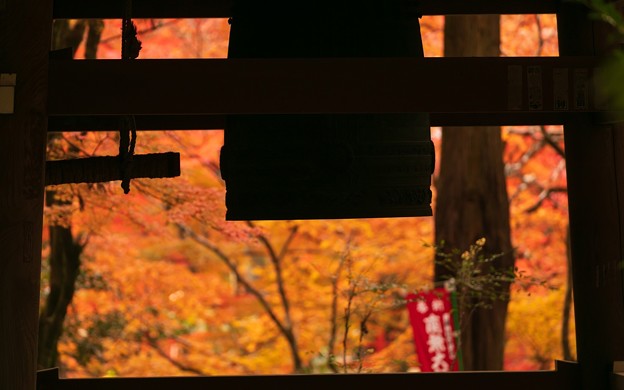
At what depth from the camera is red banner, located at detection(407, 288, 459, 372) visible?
632 cm

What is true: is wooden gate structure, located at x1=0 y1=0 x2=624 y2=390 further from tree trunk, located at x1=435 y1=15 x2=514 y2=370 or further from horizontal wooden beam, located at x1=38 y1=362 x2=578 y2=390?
tree trunk, located at x1=435 y1=15 x2=514 y2=370

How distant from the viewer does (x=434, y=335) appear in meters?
6.43

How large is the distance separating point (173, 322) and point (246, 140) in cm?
729

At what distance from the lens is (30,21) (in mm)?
2900

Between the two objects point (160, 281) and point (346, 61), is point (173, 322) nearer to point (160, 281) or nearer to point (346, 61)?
point (160, 281)

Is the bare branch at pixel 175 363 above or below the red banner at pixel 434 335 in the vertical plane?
below

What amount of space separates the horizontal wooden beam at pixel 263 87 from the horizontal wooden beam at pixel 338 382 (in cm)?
150

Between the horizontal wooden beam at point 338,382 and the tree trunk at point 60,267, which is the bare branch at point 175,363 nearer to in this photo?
the tree trunk at point 60,267

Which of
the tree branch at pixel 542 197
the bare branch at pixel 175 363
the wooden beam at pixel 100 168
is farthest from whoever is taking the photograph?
the tree branch at pixel 542 197

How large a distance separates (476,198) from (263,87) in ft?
14.3

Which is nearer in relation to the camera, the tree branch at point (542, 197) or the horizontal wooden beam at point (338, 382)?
the horizontal wooden beam at point (338, 382)

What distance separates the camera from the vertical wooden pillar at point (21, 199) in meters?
2.76

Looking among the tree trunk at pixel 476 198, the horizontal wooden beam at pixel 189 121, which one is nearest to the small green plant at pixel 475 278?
the tree trunk at pixel 476 198

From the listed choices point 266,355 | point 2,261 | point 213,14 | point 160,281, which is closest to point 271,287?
point 266,355
